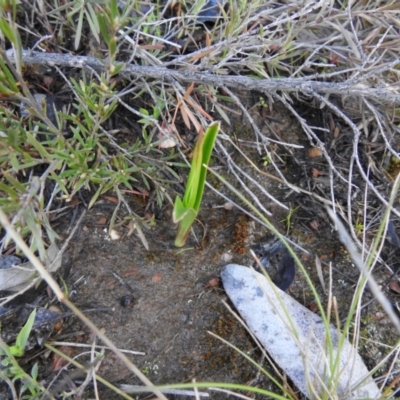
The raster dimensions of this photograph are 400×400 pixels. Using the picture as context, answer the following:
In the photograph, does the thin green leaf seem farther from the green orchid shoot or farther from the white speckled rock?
the white speckled rock

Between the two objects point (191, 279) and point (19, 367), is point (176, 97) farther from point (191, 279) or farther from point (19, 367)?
point (19, 367)

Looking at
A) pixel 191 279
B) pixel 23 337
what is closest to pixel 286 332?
pixel 191 279

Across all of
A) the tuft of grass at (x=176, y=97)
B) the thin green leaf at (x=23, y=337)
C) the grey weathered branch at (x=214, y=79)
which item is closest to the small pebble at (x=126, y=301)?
the tuft of grass at (x=176, y=97)

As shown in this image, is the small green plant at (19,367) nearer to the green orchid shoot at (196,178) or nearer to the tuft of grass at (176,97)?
the tuft of grass at (176,97)

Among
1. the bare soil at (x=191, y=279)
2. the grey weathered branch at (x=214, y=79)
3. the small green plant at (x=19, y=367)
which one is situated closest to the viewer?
the small green plant at (x=19, y=367)

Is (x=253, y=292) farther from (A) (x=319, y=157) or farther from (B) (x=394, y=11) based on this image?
(B) (x=394, y=11)

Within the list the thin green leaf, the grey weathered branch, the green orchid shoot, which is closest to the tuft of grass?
the grey weathered branch

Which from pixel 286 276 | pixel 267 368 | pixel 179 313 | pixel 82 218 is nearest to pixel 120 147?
pixel 82 218
